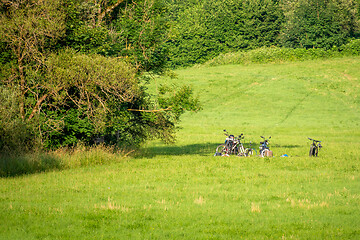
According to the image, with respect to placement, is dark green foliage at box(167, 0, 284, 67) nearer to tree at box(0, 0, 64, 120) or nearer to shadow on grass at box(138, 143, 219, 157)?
shadow on grass at box(138, 143, 219, 157)

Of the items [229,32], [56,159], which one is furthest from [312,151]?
[229,32]

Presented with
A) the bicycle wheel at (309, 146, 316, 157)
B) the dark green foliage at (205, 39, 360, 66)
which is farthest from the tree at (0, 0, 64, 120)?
the dark green foliage at (205, 39, 360, 66)

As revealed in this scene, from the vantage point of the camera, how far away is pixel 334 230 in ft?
37.2

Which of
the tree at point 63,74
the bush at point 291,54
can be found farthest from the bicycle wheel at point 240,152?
the bush at point 291,54

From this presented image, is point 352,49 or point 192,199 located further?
point 352,49

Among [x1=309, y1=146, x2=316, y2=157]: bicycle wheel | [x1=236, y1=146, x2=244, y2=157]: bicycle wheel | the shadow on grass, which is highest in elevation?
[x1=309, y1=146, x2=316, y2=157]: bicycle wheel

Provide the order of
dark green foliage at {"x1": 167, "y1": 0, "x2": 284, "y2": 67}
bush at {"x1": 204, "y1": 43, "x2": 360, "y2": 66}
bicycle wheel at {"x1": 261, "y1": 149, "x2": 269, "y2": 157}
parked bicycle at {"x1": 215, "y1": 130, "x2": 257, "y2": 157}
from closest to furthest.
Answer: bicycle wheel at {"x1": 261, "y1": 149, "x2": 269, "y2": 157}
parked bicycle at {"x1": 215, "y1": 130, "x2": 257, "y2": 157}
bush at {"x1": 204, "y1": 43, "x2": 360, "y2": 66}
dark green foliage at {"x1": 167, "y1": 0, "x2": 284, "y2": 67}

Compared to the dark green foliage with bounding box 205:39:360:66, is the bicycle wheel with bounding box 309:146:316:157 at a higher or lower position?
lower

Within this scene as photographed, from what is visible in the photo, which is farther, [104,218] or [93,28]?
[93,28]

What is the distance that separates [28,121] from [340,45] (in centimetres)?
10515

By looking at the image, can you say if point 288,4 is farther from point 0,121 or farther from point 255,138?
point 0,121

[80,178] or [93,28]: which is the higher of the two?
[93,28]

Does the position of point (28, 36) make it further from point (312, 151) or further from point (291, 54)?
point (291, 54)

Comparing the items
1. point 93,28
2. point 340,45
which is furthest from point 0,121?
point 340,45
